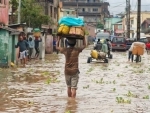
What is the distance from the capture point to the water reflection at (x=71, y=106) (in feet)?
38.1

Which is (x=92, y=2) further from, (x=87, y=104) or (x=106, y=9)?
(x=87, y=104)

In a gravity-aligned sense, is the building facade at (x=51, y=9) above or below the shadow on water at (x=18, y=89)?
above

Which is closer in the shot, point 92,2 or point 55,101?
point 55,101

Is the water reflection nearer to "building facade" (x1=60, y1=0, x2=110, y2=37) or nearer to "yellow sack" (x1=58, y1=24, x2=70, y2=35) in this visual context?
"yellow sack" (x1=58, y1=24, x2=70, y2=35)

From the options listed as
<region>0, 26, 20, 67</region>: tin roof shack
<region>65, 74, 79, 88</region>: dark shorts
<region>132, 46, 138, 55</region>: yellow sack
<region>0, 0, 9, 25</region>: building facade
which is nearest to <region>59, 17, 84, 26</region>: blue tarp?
<region>65, 74, 79, 88</region>: dark shorts

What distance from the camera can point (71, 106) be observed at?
12.3 m

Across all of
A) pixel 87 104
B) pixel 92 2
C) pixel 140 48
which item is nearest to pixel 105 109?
pixel 87 104

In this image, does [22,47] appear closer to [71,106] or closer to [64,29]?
[64,29]

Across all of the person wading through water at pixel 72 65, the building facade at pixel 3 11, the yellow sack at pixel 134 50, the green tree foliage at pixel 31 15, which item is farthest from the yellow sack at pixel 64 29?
the green tree foliage at pixel 31 15

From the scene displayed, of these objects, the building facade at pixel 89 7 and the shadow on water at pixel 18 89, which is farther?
the building facade at pixel 89 7

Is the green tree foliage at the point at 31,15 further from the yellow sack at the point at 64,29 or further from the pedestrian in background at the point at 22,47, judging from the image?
the yellow sack at the point at 64,29

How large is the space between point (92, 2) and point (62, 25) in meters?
115

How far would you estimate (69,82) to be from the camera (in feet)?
45.0

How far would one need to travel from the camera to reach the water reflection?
1161 cm
